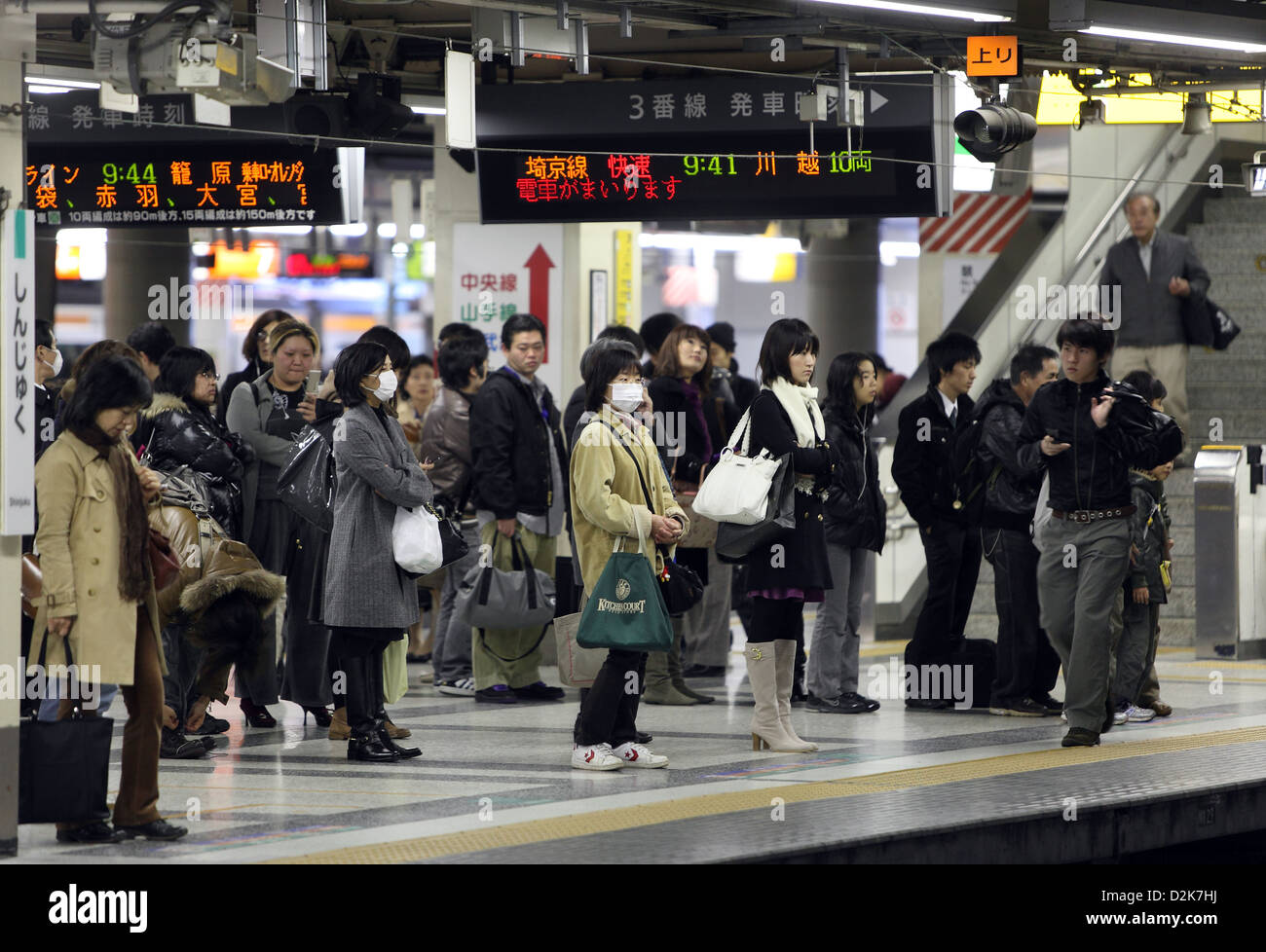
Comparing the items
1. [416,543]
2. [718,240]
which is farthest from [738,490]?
[718,240]

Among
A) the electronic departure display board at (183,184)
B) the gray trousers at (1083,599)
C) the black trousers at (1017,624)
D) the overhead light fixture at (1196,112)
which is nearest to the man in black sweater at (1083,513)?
the gray trousers at (1083,599)

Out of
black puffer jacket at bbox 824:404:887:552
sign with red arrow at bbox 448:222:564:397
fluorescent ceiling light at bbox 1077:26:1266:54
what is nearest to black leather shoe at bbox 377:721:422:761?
black puffer jacket at bbox 824:404:887:552

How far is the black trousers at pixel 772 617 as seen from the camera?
826 centimetres

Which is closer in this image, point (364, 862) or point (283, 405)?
point (364, 862)

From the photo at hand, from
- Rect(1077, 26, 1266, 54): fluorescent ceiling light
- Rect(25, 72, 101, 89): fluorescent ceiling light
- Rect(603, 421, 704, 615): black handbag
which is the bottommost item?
Rect(603, 421, 704, 615): black handbag

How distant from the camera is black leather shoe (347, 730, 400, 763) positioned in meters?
8.18

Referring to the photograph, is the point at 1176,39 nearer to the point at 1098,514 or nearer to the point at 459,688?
the point at 1098,514

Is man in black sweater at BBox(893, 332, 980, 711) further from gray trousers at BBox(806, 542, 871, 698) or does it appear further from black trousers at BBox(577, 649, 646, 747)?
black trousers at BBox(577, 649, 646, 747)

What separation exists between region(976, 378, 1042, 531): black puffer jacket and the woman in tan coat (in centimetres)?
449

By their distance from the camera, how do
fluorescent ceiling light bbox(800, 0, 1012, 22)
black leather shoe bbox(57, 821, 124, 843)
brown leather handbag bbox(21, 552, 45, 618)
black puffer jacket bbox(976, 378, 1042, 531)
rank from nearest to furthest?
black leather shoe bbox(57, 821, 124, 843)
brown leather handbag bbox(21, 552, 45, 618)
fluorescent ceiling light bbox(800, 0, 1012, 22)
black puffer jacket bbox(976, 378, 1042, 531)

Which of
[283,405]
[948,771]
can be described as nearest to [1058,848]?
[948,771]

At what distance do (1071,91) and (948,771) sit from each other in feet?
18.6
